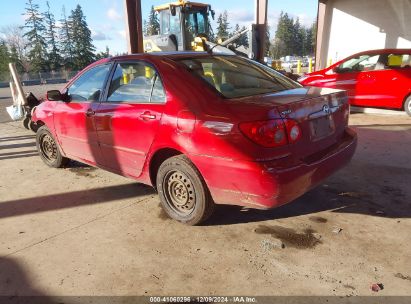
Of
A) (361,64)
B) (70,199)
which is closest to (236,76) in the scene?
(70,199)

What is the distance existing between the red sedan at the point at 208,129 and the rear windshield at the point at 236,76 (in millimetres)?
12

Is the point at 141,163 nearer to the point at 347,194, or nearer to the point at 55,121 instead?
the point at 55,121

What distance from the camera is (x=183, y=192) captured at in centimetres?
347

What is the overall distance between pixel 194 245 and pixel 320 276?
1071 mm

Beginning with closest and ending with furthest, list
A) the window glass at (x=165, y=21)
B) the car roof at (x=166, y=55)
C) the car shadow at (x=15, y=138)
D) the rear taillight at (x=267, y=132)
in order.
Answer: the rear taillight at (x=267, y=132)
the car roof at (x=166, y=55)
the car shadow at (x=15, y=138)
the window glass at (x=165, y=21)

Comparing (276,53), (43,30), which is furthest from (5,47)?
(276,53)

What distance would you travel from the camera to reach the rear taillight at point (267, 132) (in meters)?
2.79

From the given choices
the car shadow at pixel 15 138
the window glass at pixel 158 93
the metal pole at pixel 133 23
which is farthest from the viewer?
the metal pole at pixel 133 23

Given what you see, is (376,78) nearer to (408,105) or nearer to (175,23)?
(408,105)

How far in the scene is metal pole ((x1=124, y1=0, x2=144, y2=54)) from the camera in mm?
10242

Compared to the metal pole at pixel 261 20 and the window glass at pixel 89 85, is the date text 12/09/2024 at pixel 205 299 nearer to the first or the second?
the window glass at pixel 89 85

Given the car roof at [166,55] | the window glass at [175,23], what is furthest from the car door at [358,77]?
the window glass at [175,23]

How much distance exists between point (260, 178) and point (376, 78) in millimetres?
7295

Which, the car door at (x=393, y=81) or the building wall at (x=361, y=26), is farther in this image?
the building wall at (x=361, y=26)
